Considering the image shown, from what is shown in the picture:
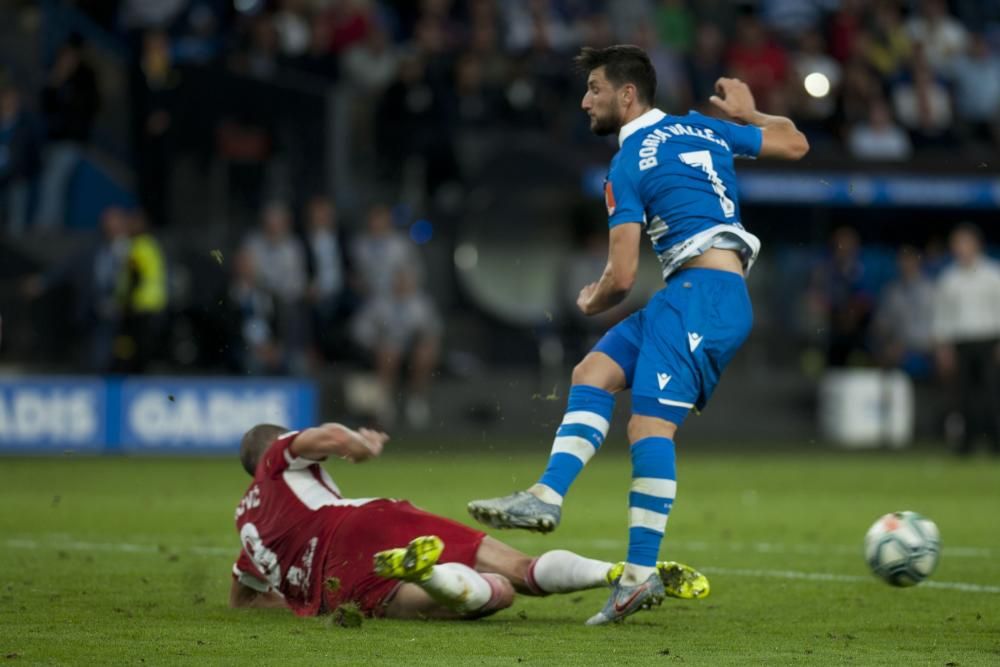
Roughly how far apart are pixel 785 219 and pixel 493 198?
399 centimetres

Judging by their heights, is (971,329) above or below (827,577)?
above

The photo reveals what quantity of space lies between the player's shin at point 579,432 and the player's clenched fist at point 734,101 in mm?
1464

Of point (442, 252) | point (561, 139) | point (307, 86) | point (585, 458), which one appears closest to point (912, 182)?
point (561, 139)

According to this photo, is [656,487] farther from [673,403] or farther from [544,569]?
[544,569]

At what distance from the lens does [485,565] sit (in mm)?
7324

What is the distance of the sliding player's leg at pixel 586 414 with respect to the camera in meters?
6.93

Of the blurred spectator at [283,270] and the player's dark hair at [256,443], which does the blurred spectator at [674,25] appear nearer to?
the blurred spectator at [283,270]

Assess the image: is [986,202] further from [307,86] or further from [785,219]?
[307,86]

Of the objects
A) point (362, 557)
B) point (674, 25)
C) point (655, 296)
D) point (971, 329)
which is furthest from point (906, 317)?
point (362, 557)

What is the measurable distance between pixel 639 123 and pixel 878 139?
1448 cm

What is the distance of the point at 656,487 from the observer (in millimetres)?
7086

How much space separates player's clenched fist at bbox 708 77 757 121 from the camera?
7914mm

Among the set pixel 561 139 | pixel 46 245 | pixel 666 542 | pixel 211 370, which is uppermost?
pixel 561 139

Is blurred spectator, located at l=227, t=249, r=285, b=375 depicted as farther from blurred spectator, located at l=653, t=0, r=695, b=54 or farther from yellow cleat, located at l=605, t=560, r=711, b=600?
yellow cleat, located at l=605, t=560, r=711, b=600
